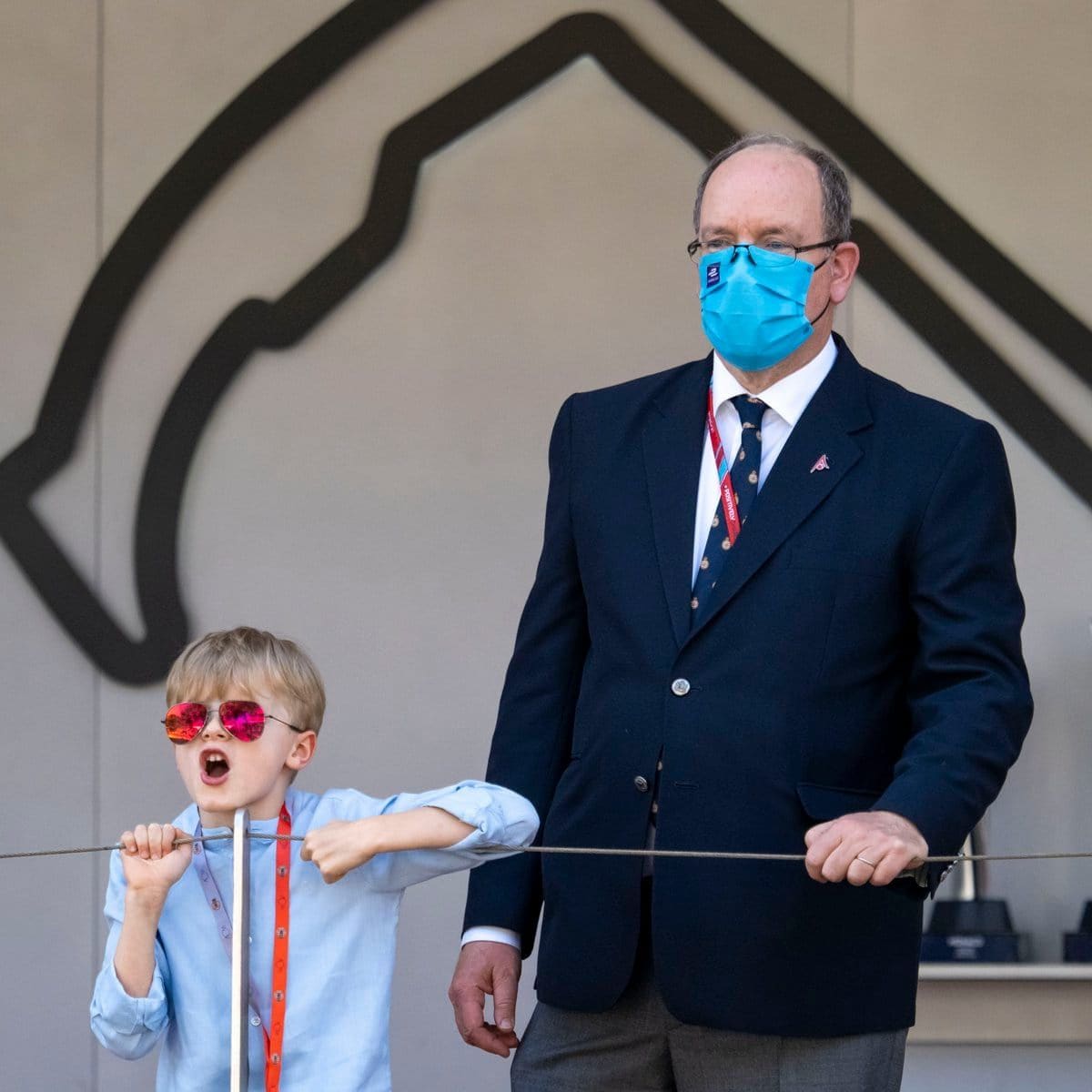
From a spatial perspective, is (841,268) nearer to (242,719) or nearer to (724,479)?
(724,479)

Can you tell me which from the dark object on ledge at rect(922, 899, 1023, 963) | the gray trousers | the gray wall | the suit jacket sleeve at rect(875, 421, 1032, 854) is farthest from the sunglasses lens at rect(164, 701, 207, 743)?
the dark object on ledge at rect(922, 899, 1023, 963)

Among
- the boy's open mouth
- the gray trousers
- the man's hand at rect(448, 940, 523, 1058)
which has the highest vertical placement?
the boy's open mouth

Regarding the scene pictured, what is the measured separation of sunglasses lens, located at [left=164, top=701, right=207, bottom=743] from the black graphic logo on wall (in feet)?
5.32

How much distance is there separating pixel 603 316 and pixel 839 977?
190 cm

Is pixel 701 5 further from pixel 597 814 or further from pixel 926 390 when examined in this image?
pixel 597 814

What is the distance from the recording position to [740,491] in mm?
2082

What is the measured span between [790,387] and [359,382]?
167cm

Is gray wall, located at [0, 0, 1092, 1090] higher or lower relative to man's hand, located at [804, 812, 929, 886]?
higher

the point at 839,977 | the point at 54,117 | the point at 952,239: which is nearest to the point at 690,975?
the point at 839,977

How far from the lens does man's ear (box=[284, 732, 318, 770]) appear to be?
2160mm

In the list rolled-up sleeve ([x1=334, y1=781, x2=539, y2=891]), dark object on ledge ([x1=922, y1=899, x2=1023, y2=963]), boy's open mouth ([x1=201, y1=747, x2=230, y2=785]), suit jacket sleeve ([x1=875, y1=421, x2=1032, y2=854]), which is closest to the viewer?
suit jacket sleeve ([x1=875, y1=421, x2=1032, y2=854])

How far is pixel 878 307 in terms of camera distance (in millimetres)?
3576

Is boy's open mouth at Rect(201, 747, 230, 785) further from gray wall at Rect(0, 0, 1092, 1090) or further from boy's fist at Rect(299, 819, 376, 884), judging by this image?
gray wall at Rect(0, 0, 1092, 1090)

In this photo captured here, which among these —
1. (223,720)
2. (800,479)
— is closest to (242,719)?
(223,720)
